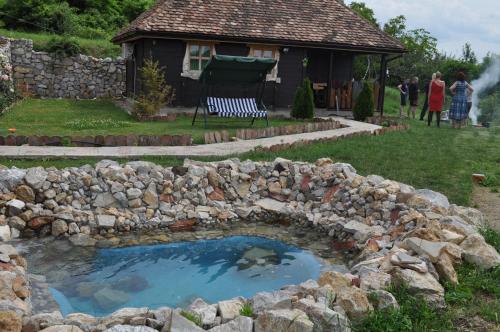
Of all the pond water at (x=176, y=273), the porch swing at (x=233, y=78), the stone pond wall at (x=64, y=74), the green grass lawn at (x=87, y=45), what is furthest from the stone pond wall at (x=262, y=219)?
the green grass lawn at (x=87, y=45)

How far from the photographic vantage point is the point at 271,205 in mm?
8516

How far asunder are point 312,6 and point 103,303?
16.8 metres

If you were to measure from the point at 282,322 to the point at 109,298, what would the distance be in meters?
2.40

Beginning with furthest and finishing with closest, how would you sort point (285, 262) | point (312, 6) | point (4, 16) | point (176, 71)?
point (4, 16), point (312, 6), point (176, 71), point (285, 262)

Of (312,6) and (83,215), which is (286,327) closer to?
(83,215)

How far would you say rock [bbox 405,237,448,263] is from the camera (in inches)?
205

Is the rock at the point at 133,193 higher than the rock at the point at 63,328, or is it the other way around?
the rock at the point at 133,193

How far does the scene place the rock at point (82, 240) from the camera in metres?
7.09

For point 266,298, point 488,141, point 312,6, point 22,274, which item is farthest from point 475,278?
point 312,6

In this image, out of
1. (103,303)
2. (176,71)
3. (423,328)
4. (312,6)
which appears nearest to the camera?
(423,328)

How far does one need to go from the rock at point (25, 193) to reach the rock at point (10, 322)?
4.02 meters

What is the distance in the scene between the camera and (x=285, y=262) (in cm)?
678

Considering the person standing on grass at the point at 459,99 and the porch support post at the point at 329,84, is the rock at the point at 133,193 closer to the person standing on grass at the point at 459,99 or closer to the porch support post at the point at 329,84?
the person standing on grass at the point at 459,99

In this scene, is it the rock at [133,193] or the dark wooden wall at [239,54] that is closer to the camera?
the rock at [133,193]
